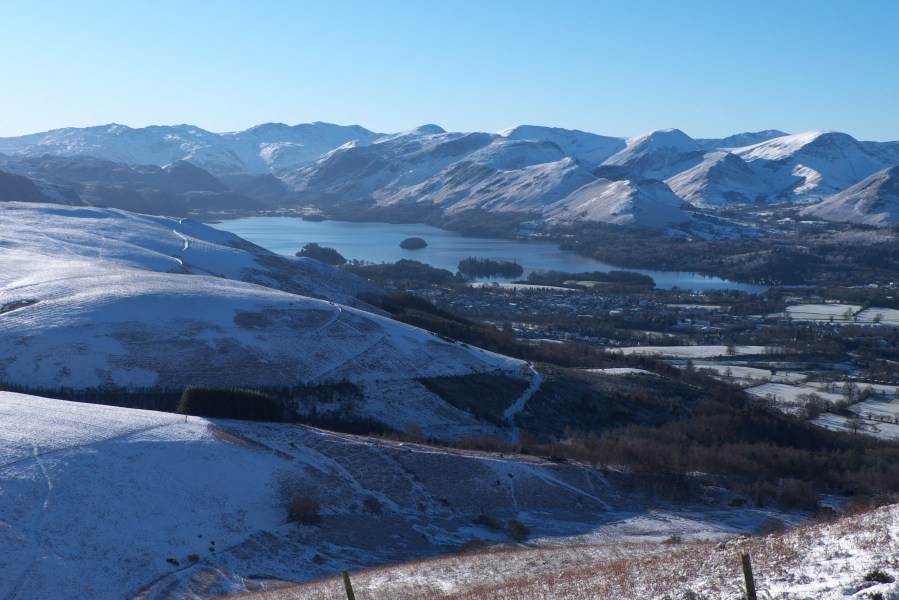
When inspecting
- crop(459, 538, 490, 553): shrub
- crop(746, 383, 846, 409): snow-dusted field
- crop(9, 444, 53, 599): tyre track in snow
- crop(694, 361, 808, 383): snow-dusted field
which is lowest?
crop(746, 383, 846, 409): snow-dusted field

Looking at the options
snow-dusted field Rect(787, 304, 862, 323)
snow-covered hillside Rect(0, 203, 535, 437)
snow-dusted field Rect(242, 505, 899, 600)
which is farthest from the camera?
snow-dusted field Rect(787, 304, 862, 323)

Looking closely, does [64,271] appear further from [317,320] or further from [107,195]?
[107,195]

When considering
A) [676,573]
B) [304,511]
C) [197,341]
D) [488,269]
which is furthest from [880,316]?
[676,573]

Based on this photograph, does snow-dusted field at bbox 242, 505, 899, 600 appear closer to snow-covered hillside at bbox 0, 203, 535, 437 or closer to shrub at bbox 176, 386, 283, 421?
shrub at bbox 176, 386, 283, 421

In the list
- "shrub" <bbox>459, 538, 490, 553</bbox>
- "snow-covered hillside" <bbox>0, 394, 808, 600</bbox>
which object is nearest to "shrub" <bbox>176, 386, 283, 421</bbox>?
"snow-covered hillside" <bbox>0, 394, 808, 600</bbox>

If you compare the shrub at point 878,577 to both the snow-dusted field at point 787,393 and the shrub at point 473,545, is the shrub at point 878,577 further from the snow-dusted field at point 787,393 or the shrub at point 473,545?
the snow-dusted field at point 787,393

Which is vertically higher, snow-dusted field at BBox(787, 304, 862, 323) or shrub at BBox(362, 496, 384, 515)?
snow-dusted field at BBox(787, 304, 862, 323)

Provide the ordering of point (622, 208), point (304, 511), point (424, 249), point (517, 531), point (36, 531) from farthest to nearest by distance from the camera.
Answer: point (622, 208)
point (424, 249)
point (517, 531)
point (304, 511)
point (36, 531)

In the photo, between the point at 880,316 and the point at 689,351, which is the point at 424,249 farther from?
the point at 689,351
